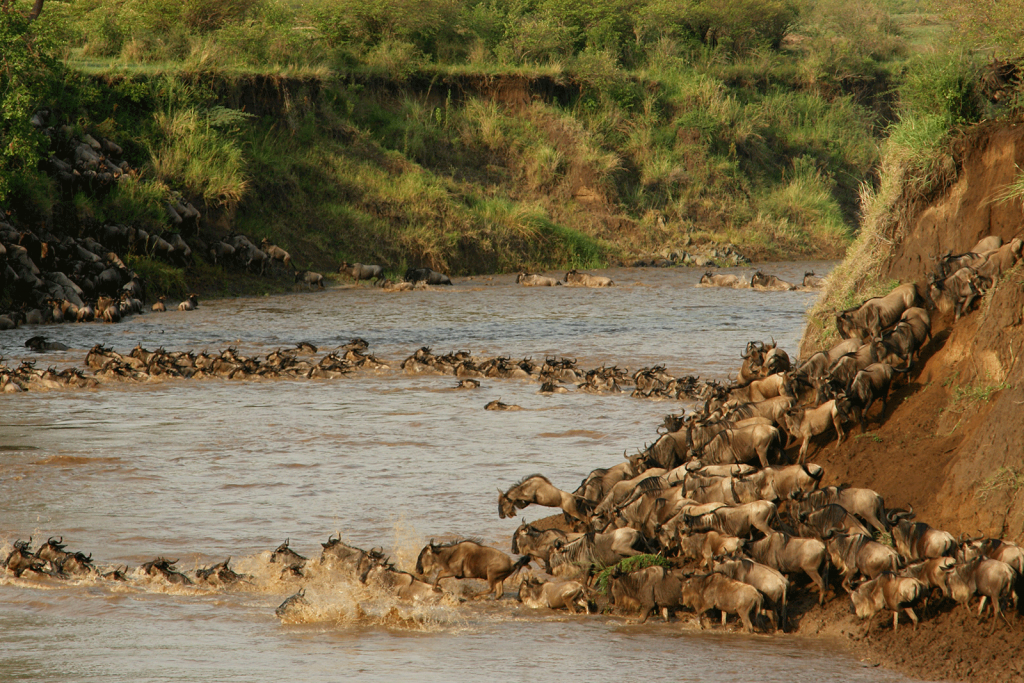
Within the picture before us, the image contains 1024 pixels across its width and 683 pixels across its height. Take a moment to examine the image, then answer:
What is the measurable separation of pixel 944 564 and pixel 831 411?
6.75 feet

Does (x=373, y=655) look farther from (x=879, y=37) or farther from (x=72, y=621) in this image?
(x=879, y=37)

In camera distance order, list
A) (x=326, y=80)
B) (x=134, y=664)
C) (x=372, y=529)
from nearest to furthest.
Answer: (x=134, y=664)
(x=372, y=529)
(x=326, y=80)

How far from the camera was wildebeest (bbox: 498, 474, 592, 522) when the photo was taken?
8.04 m

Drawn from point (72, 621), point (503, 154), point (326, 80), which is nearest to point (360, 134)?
point (326, 80)

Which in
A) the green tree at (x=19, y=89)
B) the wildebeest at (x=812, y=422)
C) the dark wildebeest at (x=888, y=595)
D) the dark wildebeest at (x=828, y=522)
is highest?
the green tree at (x=19, y=89)

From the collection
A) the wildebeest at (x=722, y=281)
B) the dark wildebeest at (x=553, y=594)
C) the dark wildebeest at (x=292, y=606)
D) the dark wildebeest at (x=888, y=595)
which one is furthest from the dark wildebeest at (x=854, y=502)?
the wildebeest at (x=722, y=281)

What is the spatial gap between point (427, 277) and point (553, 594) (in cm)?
2122

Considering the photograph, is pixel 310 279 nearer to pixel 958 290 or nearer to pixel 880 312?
pixel 880 312

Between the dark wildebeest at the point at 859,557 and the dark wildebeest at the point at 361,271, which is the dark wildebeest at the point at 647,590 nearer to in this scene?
the dark wildebeest at the point at 859,557

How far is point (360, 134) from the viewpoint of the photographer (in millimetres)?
33344

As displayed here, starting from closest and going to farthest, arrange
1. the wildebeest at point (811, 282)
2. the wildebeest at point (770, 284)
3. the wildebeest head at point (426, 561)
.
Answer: the wildebeest head at point (426, 561), the wildebeest at point (770, 284), the wildebeest at point (811, 282)

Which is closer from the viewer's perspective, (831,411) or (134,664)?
(134,664)

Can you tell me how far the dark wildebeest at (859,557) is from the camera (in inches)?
237

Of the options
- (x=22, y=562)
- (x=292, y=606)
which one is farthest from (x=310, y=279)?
(x=292, y=606)
